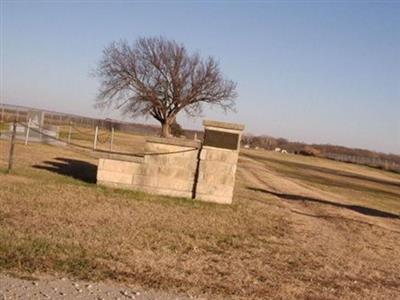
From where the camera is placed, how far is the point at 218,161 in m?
11.9

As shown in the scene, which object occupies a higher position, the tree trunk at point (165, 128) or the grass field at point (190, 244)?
the tree trunk at point (165, 128)

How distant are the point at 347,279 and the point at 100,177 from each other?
6773 millimetres

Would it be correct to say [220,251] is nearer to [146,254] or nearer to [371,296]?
[146,254]

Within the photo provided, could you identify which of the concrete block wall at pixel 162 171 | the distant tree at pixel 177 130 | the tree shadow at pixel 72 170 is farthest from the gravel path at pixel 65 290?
the distant tree at pixel 177 130

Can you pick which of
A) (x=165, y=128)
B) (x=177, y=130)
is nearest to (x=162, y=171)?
(x=165, y=128)

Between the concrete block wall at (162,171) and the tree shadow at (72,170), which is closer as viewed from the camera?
the concrete block wall at (162,171)

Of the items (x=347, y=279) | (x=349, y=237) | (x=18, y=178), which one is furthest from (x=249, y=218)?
(x=18, y=178)

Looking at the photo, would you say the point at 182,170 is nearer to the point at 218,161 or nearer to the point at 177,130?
the point at 218,161

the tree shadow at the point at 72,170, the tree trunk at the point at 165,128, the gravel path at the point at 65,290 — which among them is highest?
the tree trunk at the point at 165,128

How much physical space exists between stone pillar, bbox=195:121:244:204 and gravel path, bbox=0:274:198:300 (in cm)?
681

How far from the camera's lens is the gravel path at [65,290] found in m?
4.63

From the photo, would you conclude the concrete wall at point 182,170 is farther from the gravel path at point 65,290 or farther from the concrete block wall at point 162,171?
the gravel path at point 65,290

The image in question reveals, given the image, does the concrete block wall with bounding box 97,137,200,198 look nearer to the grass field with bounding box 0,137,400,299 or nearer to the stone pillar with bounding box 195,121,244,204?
the stone pillar with bounding box 195,121,244,204

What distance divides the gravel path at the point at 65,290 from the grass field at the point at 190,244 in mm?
225
